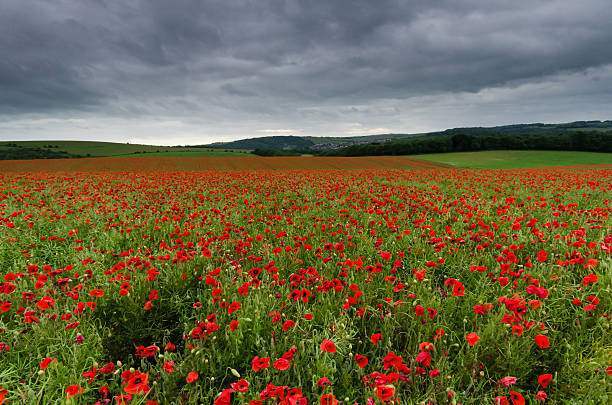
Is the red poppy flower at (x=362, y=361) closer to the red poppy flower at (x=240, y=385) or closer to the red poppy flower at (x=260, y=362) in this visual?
the red poppy flower at (x=260, y=362)

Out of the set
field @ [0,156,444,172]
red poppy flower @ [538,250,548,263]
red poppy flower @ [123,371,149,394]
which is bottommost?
Answer: red poppy flower @ [123,371,149,394]

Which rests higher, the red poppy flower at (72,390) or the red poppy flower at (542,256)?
the red poppy flower at (542,256)

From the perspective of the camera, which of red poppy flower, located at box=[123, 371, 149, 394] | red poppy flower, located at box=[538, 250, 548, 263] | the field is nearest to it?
red poppy flower, located at box=[123, 371, 149, 394]

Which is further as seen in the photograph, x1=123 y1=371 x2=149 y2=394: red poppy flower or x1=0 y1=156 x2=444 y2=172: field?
x1=0 y1=156 x2=444 y2=172: field

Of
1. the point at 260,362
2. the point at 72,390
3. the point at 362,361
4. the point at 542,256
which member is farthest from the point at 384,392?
the point at 542,256

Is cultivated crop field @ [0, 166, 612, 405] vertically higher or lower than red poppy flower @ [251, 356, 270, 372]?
lower

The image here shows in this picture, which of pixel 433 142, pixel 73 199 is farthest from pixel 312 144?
pixel 73 199

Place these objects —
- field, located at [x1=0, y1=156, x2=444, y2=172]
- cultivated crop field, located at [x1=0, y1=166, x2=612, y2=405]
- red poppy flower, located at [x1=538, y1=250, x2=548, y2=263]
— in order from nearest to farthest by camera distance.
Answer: cultivated crop field, located at [x1=0, y1=166, x2=612, y2=405] < red poppy flower, located at [x1=538, y1=250, x2=548, y2=263] < field, located at [x1=0, y1=156, x2=444, y2=172]

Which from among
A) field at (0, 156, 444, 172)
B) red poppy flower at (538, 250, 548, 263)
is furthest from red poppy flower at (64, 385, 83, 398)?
field at (0, 156, 444, 172)

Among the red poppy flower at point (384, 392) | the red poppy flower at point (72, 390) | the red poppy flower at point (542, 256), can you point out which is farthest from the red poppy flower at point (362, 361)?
the red poppy flower at point (542, 256)

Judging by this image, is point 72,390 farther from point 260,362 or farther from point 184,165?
point 184,165

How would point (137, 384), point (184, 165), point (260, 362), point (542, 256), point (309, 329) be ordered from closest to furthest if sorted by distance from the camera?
point (137, 384)
point (260, 362)
point (309, 329)
point (542, 256)
point (184, 165)

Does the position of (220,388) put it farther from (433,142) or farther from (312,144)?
(312,144)

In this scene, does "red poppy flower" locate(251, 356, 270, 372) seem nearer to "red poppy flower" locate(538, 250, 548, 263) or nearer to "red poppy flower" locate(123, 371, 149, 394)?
"red poppy flower" locate(123, 371, 149, 394)
